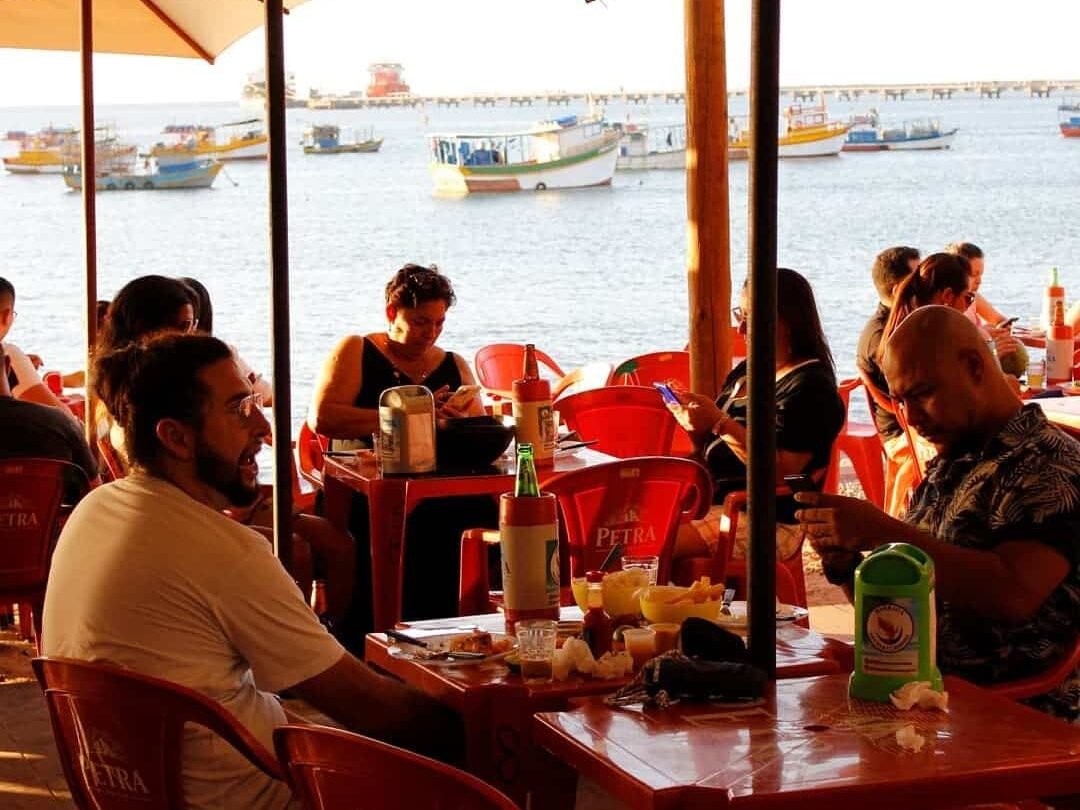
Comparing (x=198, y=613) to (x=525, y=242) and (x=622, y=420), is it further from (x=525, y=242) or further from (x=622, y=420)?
(x=525, y=242)

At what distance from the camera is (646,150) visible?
67.4 meters

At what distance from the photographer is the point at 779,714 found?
7.40ft

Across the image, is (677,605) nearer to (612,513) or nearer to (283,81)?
(283,81)

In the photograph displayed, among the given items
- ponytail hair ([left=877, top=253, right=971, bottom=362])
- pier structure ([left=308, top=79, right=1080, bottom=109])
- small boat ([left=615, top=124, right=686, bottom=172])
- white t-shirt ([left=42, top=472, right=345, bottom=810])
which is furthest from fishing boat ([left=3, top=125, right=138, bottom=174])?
white t-shirt ([left=42, top=472, right=345, bottom=810])

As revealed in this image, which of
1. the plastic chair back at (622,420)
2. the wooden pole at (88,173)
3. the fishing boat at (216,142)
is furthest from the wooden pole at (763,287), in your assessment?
the fishing boat at (216,142)

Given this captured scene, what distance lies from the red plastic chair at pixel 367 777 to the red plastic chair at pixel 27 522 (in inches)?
Result: 123

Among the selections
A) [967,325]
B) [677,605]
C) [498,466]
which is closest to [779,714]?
[677,605]

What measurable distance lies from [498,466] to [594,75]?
8465 centimetres

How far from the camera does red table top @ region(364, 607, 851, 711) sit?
8.25 feet

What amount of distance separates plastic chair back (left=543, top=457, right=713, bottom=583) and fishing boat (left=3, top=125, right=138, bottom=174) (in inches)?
2540

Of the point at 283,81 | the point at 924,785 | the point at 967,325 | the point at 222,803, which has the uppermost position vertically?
the point at 283,81

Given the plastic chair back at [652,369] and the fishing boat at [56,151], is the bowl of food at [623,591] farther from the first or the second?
the fishing boat at [56,151]

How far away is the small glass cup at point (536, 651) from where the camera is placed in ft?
8.43

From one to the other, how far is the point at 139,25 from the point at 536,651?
516 centimetres
